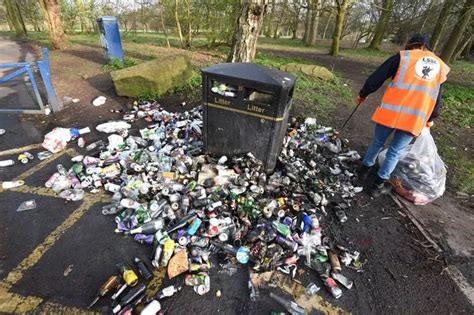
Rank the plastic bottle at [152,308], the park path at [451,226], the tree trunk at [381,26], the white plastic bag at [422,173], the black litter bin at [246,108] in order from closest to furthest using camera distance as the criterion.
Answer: the plastic bottle at [152,308] < the park path at [451,226] < the black litter bin at [246,108] < the white plastic bag at [422,173] < the tree trunk at [381,26]

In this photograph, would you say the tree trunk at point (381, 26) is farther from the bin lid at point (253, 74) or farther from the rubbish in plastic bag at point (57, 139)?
the rubbish in plastic bag at point (57, 139)

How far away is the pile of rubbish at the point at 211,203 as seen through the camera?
7.89 feet

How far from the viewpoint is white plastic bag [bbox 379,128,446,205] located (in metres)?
3.33

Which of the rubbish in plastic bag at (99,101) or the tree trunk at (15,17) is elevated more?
the tree trunk at (15,17)

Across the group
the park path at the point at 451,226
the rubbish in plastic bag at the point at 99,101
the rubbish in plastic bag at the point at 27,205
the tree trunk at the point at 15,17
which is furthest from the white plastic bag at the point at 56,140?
the tree trunk at the point at 15,17

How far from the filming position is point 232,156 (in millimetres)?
3559

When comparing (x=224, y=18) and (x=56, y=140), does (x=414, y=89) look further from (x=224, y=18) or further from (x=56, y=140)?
(x=224, y=18)

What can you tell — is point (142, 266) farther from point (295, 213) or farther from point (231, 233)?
point (295, 213)

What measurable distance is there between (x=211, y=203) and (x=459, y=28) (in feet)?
34.6

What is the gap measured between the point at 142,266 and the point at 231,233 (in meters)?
0.88

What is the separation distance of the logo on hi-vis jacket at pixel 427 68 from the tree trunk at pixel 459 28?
23.4ft

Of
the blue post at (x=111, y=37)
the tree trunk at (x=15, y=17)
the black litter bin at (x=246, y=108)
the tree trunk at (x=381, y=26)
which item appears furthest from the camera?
the tree trunk at (x=381, y=26)

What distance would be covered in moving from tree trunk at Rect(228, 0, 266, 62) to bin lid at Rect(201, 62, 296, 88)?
2411mm

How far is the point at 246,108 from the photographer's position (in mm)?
3156
